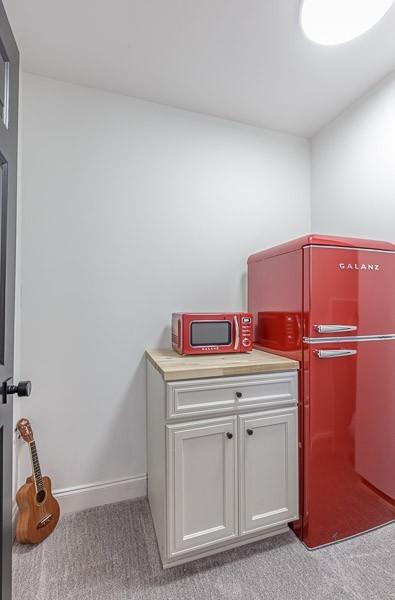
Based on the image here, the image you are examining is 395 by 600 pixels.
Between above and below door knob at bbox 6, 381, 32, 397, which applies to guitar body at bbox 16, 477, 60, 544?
below

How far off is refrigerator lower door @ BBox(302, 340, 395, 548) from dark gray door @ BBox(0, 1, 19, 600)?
133 centimetres

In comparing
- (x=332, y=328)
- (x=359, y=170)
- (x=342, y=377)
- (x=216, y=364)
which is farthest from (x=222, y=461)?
(x=359, y=170)

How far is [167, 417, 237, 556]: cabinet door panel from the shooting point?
138 cm

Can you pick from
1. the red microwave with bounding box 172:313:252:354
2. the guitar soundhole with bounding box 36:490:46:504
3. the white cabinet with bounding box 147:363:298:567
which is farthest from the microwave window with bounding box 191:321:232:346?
the guitar soundhole with bounding box 36:490:46:504

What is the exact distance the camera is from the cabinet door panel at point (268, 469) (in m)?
1.50

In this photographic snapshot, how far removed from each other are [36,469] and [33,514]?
21cm

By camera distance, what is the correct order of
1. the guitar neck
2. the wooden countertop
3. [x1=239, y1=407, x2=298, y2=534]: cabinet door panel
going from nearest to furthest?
the wooden countertop < [x1=239, y1=407, x2=298, y2=534]: cabinet door panel < the guitar neck

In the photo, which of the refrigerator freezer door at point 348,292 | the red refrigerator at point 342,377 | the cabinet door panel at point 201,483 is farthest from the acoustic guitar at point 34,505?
the refrigerator freezer door at point 348,292

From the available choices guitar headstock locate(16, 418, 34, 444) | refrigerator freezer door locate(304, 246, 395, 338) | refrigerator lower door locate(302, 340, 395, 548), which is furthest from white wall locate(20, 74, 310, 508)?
refrigerator lower door locate(302, 340, 395, 548)

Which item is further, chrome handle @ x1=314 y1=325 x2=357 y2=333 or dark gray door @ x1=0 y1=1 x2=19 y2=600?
chrome handle @ x1=314 y1=325 x2=357 y2=333

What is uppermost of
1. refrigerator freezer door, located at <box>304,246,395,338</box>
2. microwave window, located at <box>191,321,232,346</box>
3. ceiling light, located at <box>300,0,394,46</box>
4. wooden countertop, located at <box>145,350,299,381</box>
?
ceiling light, located at <box>300,0,394,46</box>

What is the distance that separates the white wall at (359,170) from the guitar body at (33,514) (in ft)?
8.29

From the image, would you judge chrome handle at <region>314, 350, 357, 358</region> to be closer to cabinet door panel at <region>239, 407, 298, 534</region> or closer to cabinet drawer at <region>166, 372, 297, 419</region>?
cabinet drawer at <region>166, 372, 297, 419</region>

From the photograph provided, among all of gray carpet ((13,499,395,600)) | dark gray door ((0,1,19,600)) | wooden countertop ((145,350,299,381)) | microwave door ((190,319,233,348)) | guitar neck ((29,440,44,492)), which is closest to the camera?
dark gray door ((0,1,19,600))
